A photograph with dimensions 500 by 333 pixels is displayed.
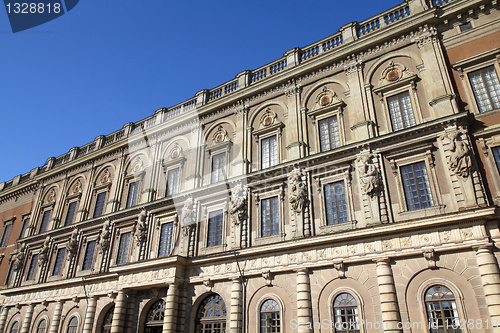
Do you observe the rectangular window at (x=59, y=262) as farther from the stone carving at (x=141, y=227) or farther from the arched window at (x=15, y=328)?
the stone carving at (x=141, y=227)

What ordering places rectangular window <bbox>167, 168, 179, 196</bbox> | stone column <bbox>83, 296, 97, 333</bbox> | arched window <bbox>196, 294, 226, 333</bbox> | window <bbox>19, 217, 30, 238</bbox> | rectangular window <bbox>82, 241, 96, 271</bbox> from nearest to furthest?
arched window <bbox>196, 294, 226, 333</bbox> → stone column <bbox>83, 296, 97, 333</bbox> → rectangular window <bbox>167, 168, 179, 196</bbox> → rectangular window <bbox>82, 241, 96, 271</bbox> → window <bbox>19, 217, 30, 238</bbox>

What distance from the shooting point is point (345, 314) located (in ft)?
48.1

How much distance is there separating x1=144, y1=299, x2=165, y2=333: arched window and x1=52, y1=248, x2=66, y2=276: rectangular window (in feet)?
35.0

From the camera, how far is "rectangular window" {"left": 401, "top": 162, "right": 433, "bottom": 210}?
15.0 m

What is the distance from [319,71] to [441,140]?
326 inches

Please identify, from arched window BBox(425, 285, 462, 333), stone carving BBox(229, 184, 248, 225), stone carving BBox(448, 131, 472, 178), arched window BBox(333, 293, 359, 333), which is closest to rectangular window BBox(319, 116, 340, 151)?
stone carving BBox(229, 184, 248, 225)

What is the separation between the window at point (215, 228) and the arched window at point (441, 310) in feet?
35.2

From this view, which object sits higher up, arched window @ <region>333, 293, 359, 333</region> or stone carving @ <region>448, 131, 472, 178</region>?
stone carving @ <region>448, 131, 472, 178</region>

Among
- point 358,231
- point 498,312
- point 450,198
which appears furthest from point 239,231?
point 498,312

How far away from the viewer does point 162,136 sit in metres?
26.5

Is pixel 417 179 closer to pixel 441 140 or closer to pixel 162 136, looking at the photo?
pixel 441 140

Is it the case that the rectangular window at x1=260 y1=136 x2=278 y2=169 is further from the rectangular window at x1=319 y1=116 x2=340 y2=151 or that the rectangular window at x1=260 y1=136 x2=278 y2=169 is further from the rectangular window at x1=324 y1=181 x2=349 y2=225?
the rectangular window at x1=324 y1=181 x2=349 y2=225

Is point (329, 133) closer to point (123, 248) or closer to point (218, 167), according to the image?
point (218, 167)

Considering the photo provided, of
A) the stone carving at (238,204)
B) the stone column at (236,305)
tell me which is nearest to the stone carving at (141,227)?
the stone carving at (238,204)
